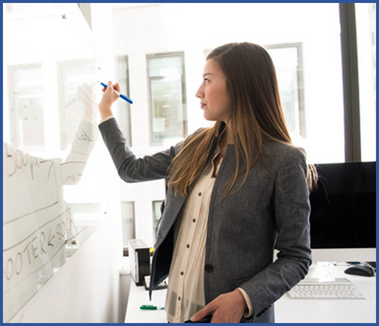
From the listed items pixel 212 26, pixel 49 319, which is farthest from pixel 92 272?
Answer: pixel 212 26

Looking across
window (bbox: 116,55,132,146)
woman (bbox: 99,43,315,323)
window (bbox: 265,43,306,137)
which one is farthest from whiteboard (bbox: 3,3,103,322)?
window (bbox: 265,43,306,137)

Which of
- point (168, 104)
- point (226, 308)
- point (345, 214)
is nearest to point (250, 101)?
point (226, 308)

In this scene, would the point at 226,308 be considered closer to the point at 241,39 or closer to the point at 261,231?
the point at 261,231

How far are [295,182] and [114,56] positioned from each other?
1.68 m

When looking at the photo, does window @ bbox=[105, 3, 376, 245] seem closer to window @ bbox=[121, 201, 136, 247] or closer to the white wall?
window @ bbox=[121, 201, 136, 247]

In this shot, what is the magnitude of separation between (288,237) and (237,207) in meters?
0.17

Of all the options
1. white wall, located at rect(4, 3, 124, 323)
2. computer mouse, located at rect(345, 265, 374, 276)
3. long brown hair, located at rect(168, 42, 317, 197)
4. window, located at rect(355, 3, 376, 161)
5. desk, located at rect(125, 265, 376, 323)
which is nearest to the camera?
white wall, located at rect(4, 3, 124, 323)

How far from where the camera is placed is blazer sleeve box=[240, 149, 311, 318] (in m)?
0.94

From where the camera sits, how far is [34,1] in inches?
31.8

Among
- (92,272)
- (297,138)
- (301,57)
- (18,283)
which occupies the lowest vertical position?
(92,272)

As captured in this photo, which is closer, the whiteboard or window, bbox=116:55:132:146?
the whiteboard

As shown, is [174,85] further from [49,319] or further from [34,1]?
[49,319]

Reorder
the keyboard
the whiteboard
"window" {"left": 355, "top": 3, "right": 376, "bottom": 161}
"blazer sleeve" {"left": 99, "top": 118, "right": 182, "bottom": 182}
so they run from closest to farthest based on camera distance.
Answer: the whiteboard → "blazer sleeve" {"left": 99, "top": 118, "right": 182, "bottom": 182} → the keyboard → "window" {"left": 355, "top": 3, "right": 376, "bottom": 161}

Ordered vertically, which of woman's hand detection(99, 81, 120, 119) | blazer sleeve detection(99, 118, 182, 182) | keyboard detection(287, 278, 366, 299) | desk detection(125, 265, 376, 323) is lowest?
desk detection(125, 265, 376, 323)
